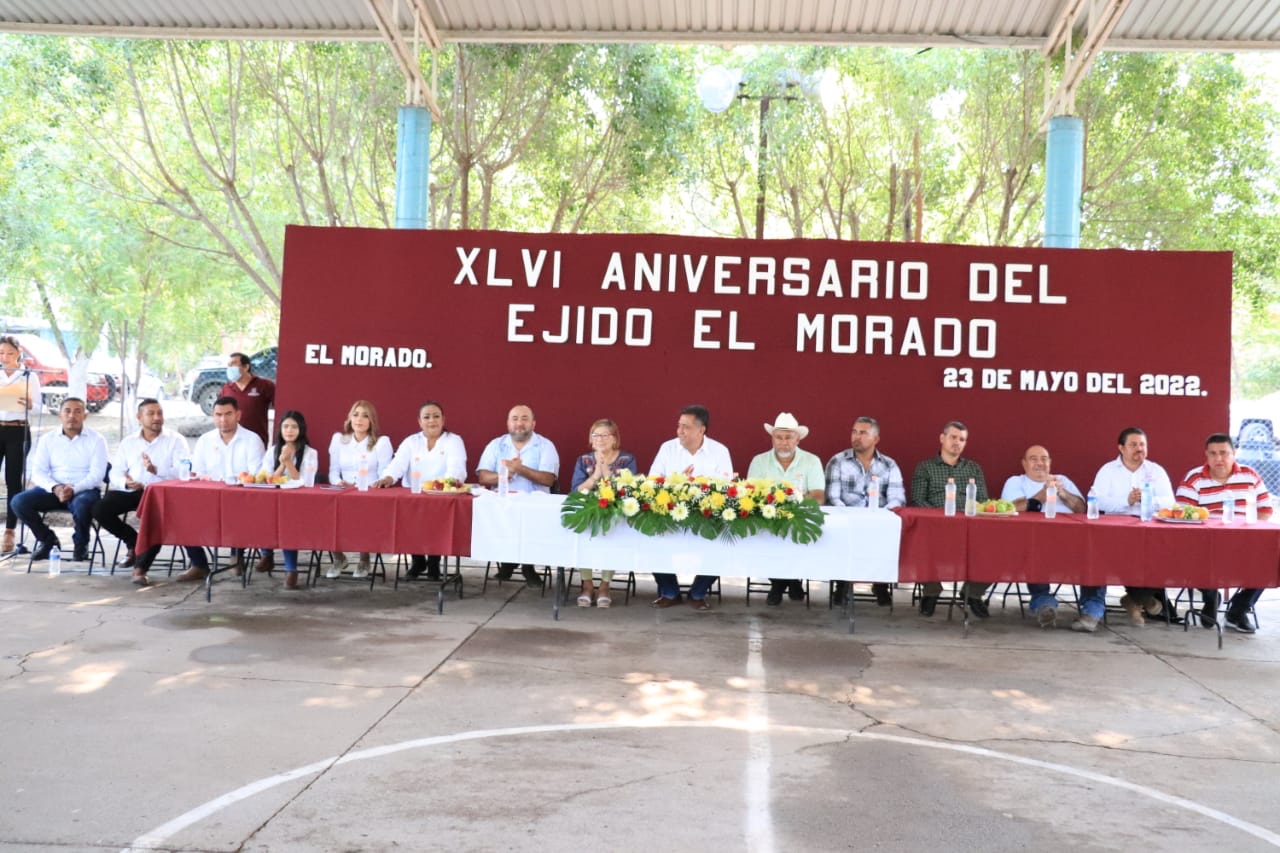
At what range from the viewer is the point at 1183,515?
25.6 feet

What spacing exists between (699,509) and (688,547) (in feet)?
0.89

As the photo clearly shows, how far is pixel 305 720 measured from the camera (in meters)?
5.32

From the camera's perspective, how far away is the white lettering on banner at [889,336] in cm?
988

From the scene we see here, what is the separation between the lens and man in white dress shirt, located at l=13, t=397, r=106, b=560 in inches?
364

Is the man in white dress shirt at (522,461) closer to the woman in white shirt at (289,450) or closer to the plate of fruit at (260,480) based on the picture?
the woman in white shirt at (289,450)

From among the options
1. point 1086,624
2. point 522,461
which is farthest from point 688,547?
point 1086,624

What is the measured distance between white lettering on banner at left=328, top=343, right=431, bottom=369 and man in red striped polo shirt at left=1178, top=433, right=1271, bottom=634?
6041 mm

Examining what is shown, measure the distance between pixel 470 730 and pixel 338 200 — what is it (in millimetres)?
17688

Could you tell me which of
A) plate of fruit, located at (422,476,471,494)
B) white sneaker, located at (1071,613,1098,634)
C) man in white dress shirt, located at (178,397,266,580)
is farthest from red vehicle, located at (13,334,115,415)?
white sneaker, located at (1071,613,1098,634)

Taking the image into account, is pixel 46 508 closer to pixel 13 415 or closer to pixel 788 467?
pixel 13 415

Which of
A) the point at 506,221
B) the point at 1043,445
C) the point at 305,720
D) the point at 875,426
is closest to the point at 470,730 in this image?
the point at 305,720

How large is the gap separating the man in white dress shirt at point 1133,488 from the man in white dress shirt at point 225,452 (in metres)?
6.19

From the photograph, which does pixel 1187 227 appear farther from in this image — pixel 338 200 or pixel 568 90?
pixel 338 200

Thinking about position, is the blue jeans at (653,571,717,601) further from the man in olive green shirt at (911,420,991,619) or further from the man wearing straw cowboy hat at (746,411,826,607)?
the man in olive green shirt at (911,420,991,619)
